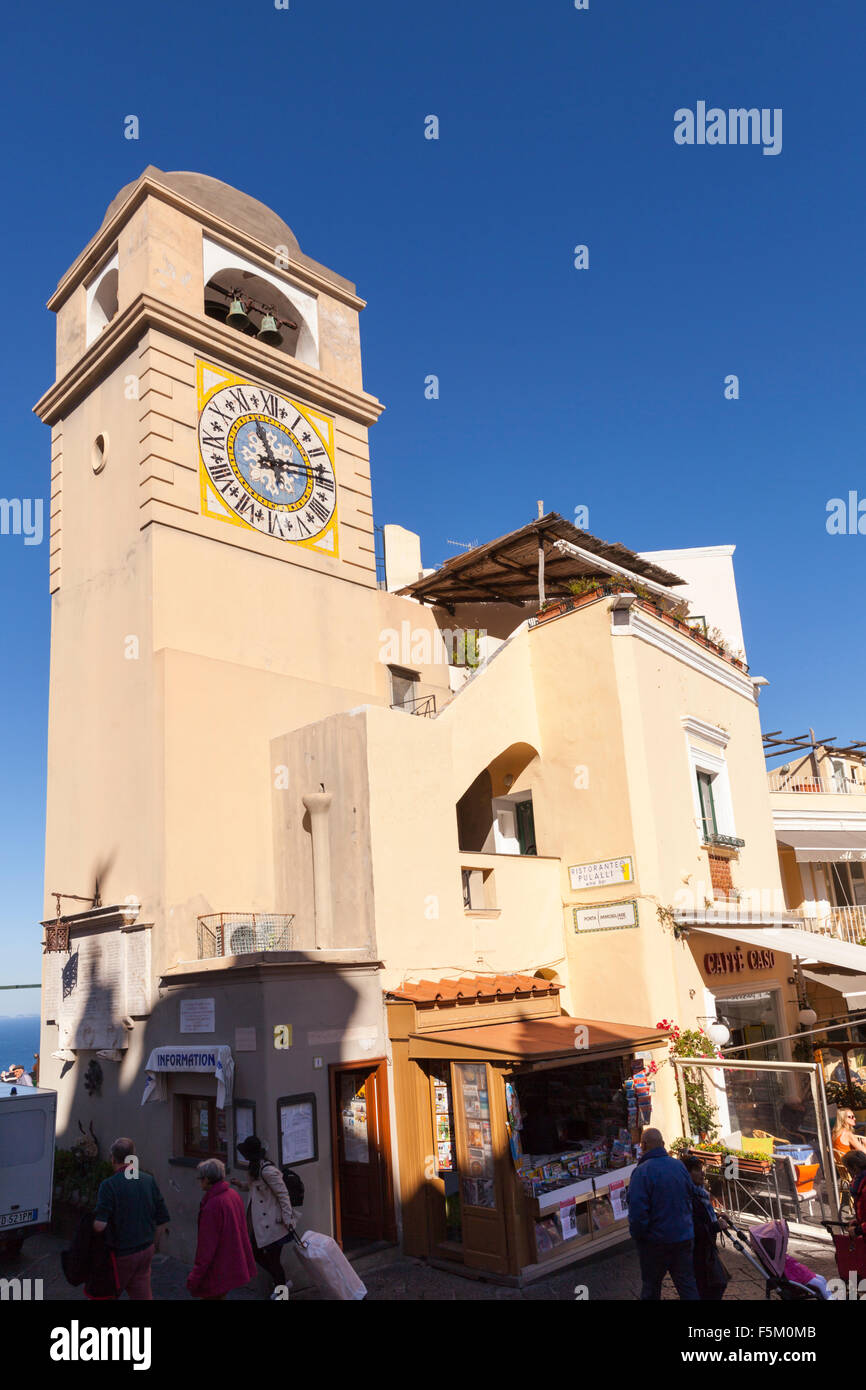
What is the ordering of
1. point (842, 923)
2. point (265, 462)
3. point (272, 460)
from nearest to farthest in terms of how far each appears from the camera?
point (265, 462), point (272, 460), point (842, 923)

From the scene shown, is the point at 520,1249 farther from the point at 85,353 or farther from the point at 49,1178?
the point at 85,353

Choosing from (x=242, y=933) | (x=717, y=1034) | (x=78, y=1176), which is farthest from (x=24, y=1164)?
(x=717, y=1034)

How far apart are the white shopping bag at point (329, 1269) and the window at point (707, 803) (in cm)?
1082

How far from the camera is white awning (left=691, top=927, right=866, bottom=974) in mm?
15562

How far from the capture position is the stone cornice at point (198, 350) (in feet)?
→ 54.4

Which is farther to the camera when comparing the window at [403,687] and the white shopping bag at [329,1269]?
the window at [403,687]

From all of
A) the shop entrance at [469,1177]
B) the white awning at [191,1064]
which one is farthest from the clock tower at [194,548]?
the shop entrance at [469,1177]

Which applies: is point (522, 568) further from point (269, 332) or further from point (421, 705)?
point (269, 332)

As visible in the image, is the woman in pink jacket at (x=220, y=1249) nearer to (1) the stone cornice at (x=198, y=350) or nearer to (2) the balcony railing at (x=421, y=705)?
(2) the balcony railing at (x=421, y=705)

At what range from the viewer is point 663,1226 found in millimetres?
8266

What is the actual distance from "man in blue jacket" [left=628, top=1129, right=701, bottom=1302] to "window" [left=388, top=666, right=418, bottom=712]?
12.4 meters

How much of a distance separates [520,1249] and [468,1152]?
3.64ft

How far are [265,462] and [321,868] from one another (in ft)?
25.2
